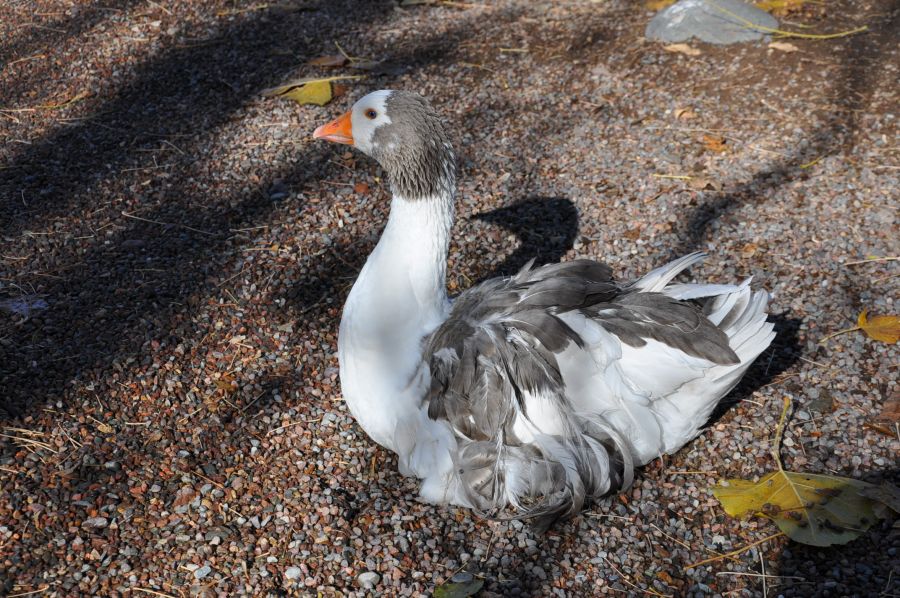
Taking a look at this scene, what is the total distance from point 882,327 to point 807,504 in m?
1.26

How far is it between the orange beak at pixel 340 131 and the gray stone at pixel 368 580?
1.81 meters

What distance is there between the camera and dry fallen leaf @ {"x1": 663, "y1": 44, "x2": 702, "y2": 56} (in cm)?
637

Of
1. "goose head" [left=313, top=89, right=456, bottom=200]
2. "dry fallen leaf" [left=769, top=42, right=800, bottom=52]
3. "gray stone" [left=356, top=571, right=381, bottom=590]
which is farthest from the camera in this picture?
"dry fallen leaf" [left=769, top=42, right=800, bottom=52]

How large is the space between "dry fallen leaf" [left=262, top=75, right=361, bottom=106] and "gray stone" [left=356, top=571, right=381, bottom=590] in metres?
3.74

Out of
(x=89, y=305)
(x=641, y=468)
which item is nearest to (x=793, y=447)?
(x=641, y=468)

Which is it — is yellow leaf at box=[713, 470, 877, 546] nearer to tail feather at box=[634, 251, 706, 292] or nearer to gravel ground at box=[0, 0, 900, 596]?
gravel ground at box=[0, 0, 900, 596]

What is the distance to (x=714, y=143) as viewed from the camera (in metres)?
5.46

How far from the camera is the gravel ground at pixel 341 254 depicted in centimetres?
319

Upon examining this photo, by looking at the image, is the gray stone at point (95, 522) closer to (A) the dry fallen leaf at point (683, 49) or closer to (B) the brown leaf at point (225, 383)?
(B) the brown leaf at point (225, 383)

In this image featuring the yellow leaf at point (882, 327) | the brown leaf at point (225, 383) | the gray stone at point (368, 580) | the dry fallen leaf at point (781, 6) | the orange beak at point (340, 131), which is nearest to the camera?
the gray stone at point (368, 580)

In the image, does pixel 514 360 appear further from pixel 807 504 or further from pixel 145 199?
pixel 145 199

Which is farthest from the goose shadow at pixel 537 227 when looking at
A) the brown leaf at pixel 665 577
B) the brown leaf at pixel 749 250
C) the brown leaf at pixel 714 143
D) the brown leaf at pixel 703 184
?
the brown leaf at pixel 665 577

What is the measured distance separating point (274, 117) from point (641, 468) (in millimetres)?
3656

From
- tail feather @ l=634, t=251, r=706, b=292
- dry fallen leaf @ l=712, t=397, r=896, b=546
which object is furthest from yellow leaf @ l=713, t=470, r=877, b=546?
tail feather @ l=634, t=251, r=706, b=292
